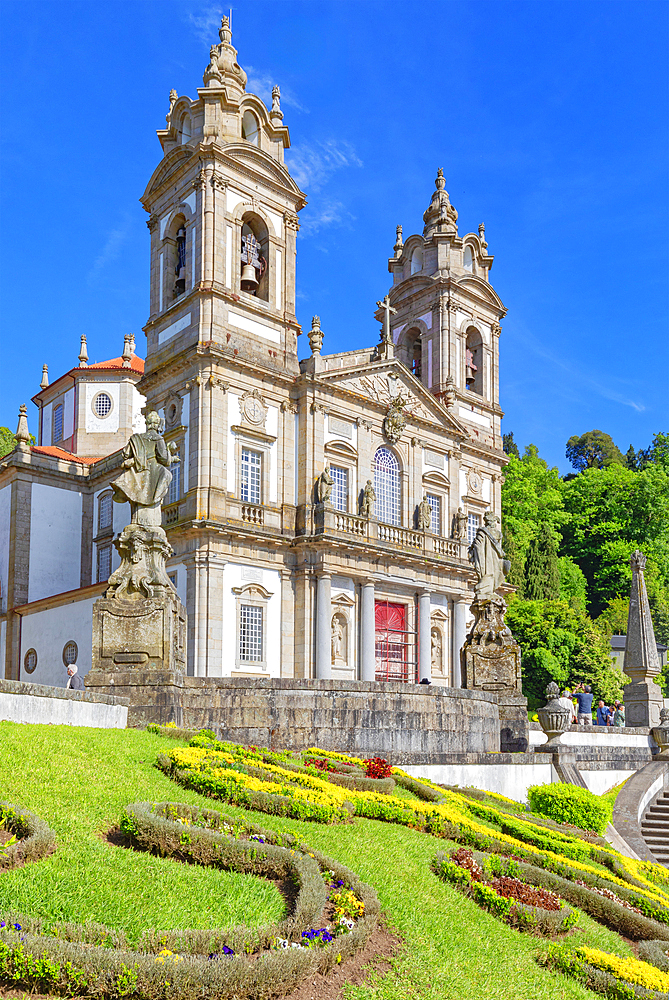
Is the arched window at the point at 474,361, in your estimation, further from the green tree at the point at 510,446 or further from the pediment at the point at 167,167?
the green tree at the point at 510,446

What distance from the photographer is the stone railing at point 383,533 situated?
31562mm

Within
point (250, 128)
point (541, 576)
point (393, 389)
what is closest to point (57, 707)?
point (393, 389)

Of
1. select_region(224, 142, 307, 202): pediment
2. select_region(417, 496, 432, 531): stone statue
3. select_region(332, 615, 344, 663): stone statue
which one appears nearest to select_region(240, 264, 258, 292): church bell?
select_region(224, 142, 307, 202): pediment

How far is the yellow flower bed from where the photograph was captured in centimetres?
727

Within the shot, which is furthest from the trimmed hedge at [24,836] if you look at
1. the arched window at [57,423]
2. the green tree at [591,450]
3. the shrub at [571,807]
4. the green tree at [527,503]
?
the green tree at [591,450]

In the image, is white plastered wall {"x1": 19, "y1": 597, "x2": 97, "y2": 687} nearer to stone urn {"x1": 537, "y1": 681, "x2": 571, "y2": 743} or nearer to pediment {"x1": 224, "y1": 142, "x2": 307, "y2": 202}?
pediment {"x1": 224, "y1": 142, "x2": 307, "y2": 202}

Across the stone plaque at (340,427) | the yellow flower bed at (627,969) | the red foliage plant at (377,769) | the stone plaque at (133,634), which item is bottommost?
the yellow flower bed at (627,969)

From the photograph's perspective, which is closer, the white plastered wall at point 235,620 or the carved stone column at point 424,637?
the white plastered wall at point 235,620

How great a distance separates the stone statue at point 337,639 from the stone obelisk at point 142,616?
653 inches

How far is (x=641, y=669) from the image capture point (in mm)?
26922

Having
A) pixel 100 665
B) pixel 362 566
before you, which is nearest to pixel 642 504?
pixel 362 566

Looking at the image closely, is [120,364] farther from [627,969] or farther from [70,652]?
[627,969]

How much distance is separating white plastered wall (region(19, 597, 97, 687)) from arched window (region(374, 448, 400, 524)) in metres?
11.2

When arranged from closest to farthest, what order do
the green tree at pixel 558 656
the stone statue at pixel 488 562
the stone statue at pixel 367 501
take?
the stone statue at pixel 488 562
the stone statue at pixel 367 501
the green tree at pixel 558 656
